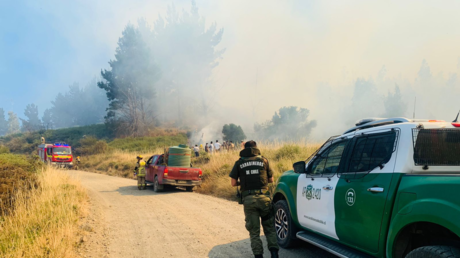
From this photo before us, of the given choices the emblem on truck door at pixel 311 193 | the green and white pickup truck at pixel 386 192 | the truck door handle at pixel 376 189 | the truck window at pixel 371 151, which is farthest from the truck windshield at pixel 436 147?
the emblem on truck door at pixel 311 193

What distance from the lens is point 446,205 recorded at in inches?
96.9

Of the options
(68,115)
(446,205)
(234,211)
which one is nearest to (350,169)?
(446,205)

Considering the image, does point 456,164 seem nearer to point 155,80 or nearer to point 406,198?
point 406,198

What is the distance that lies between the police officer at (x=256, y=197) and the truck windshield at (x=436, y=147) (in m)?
2.16

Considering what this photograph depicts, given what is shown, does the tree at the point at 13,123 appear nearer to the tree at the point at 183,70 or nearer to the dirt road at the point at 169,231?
the tree at the point at 183,70

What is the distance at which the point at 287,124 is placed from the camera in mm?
53375

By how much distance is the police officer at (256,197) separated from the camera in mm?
4449

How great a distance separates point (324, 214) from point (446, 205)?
175cm

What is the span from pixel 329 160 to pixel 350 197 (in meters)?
0.90

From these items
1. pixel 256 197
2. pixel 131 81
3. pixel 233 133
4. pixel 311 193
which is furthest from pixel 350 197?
pixel 131 81

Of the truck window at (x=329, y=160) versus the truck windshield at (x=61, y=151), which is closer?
the truck window at (x=329, y=160)

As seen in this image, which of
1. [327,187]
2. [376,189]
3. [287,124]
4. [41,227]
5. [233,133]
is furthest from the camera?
[287,124]

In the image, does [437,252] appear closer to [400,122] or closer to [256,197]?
[400,122]

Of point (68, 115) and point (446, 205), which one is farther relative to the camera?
point (68, 115)
